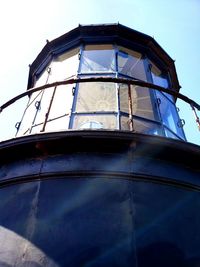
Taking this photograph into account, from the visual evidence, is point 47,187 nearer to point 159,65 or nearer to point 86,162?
point 86,162

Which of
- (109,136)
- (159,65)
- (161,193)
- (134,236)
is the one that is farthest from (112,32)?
(134,236)

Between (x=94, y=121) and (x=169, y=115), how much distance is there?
6.68 ft

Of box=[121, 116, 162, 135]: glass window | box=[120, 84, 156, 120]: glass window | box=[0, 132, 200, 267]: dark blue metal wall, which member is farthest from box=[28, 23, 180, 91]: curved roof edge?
box=[0, 132, 200, 267]: dark blue metal wall

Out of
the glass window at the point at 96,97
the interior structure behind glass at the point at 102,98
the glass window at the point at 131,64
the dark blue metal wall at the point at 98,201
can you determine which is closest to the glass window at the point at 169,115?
the interior structure behind glass at the point at 102,98

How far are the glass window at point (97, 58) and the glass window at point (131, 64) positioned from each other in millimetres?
219

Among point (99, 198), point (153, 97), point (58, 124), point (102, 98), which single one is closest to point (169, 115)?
point (153, 97)

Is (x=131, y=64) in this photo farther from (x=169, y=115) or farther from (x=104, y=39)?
(x=169, y=115)

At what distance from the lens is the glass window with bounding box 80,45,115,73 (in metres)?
7.78

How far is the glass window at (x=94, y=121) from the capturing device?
6207 millimetres

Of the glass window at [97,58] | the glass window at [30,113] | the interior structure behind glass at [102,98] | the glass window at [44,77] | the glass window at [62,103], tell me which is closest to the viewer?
the interior structure behind glass at [102,98]

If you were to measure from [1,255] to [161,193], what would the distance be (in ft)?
6.48

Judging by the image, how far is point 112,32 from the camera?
28.7 feet

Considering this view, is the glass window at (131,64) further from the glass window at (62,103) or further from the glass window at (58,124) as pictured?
the glass window at (58,124)

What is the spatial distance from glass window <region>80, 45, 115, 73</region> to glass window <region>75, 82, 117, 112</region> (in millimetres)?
647
